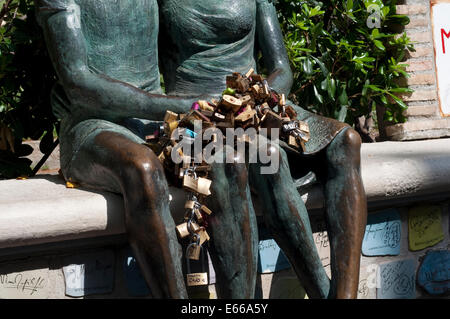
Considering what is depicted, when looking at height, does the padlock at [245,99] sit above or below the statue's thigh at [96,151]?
above

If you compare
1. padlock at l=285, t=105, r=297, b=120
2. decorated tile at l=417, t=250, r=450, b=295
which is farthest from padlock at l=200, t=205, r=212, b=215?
decorated tile at l=417, t=250, r=450, b=295

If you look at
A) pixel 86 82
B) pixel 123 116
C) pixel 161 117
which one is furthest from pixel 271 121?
pixel 86 82

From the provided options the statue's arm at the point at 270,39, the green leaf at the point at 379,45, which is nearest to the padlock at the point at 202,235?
the statue's arm at the point at 270,39

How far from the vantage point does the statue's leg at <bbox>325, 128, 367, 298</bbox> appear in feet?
6.70

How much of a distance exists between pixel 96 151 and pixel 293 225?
0.65 metres

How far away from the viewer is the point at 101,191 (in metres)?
2.15

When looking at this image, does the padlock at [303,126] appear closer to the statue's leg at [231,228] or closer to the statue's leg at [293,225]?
the statue's leg at [293,225]

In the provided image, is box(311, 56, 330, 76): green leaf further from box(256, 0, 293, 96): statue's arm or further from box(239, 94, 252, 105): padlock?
box(239, 94, 252, 105): padlock

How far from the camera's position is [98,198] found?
6.72 feet

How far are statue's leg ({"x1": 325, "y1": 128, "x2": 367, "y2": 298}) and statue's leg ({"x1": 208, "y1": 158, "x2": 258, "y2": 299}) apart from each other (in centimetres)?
30

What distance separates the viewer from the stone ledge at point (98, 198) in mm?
1932

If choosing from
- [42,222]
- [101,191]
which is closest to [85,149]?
[101,191]
